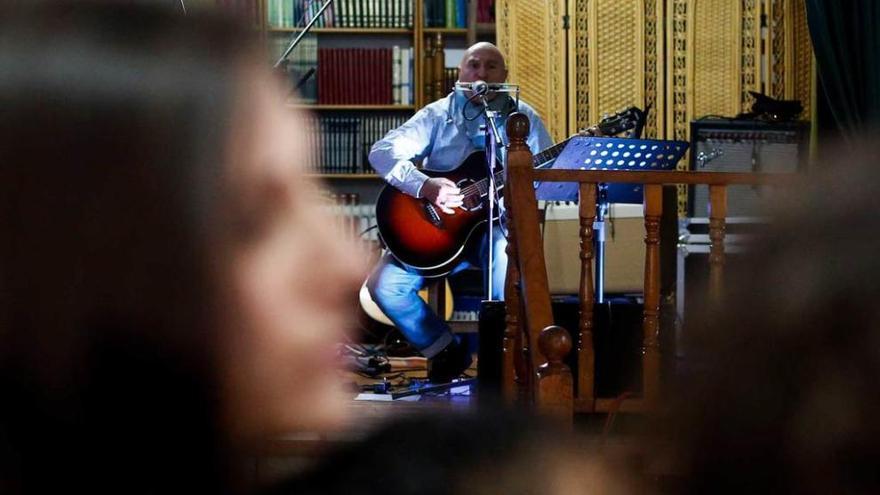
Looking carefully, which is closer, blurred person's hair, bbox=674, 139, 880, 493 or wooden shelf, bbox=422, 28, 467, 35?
blurred person's hair, bbox=674, 139, 880, 493

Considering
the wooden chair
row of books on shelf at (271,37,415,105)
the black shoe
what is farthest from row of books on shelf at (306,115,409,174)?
the wooden chair

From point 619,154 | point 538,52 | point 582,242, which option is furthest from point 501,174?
point 538,52

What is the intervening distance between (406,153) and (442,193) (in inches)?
11.6

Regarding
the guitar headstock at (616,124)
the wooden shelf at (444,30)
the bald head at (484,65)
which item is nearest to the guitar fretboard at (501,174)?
the guitar headstock at (616,124)

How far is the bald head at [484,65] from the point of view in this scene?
411 cm

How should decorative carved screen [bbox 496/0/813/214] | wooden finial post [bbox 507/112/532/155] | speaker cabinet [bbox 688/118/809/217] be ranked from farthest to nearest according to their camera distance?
decorative carved screen [bbox 496/0/813/214] → speaker cabinet [bbox 688/118/809/217] → wooden finial post [bbox 507/112/532/155]

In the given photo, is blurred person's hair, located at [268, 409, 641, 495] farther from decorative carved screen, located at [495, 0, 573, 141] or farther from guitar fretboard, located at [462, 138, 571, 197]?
decorative carved screen, located at [495, 0, 573, 141]

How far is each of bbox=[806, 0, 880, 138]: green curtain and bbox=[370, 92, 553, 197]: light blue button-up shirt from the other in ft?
4.33

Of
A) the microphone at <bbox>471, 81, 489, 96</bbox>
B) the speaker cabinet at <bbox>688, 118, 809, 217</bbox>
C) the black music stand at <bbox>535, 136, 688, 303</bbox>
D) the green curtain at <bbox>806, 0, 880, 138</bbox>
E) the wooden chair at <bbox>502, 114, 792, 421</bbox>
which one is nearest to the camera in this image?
the wooden chair at <bbox>502, 114, 792, 421</bbox>

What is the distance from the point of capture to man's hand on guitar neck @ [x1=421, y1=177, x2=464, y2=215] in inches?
146

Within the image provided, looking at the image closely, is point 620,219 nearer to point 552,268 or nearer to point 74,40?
point 552,268

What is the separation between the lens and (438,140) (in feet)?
13.1

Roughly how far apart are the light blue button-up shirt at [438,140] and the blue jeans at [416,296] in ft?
1.03

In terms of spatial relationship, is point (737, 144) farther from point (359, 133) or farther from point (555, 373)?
point (555, 373)
